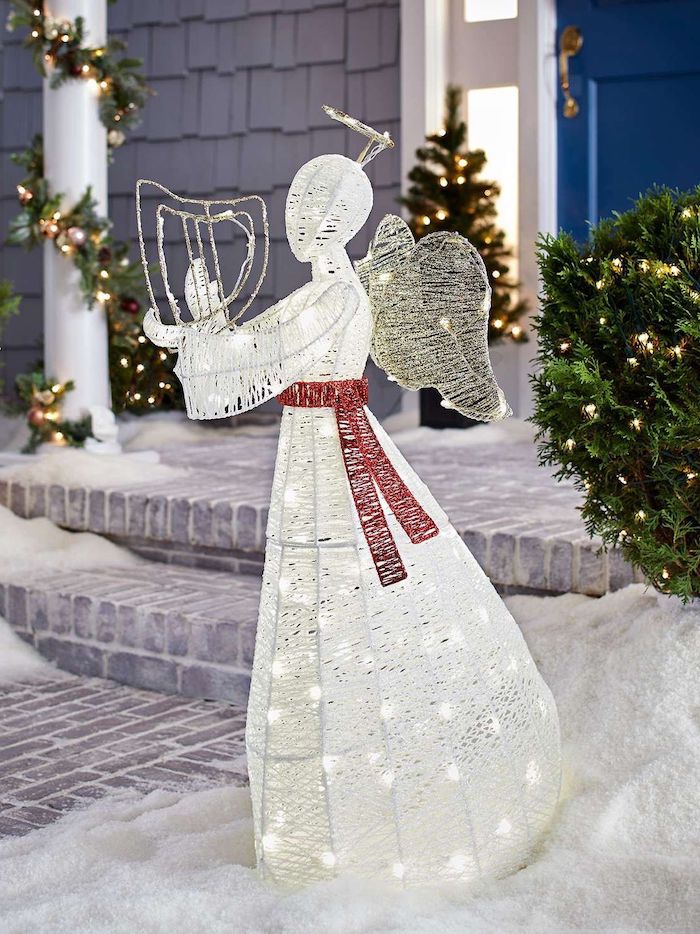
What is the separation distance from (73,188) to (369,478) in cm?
342

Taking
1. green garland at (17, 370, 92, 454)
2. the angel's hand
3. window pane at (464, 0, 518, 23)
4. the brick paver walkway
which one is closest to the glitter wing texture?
the angel's hand

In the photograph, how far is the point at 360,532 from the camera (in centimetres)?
211

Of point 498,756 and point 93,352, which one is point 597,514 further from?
point 93,352

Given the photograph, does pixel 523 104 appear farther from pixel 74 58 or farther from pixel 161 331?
pixel 161 331

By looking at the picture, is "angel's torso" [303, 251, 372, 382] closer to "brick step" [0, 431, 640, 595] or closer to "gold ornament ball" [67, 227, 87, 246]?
"brick step" [0, 431, 640, 595]

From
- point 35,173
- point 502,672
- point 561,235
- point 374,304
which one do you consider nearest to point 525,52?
point 35,173

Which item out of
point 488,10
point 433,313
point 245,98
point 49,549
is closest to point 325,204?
point 433,313

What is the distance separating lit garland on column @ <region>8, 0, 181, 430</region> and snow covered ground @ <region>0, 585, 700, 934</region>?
2.76 metres

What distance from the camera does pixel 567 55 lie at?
5.91m

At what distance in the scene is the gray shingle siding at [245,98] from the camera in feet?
21.8

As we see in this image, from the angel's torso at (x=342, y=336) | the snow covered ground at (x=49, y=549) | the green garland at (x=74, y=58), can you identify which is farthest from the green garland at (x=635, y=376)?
the green garland at (x=74, y=58)

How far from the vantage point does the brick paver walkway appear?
289cm

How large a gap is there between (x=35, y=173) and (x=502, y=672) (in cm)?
381

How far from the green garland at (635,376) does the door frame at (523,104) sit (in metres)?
3.05
